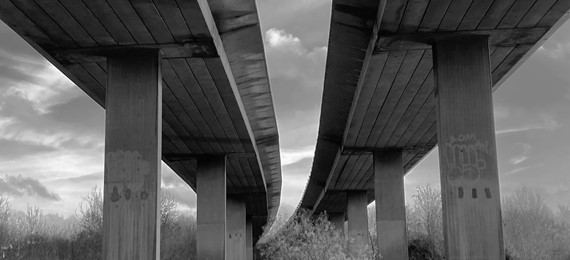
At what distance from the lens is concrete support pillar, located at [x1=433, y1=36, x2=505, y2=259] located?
469 inches

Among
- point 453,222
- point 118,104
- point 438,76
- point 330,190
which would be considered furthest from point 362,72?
point 330,190

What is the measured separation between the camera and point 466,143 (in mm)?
12102

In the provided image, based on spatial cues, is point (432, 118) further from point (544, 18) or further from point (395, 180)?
point (544, 18)

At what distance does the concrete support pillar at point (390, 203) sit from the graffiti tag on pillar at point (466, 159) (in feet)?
39.4

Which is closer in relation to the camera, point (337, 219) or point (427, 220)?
point (427, 220)

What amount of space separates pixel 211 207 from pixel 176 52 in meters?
12.0

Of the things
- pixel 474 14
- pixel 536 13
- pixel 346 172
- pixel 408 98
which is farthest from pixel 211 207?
pixel 536 13

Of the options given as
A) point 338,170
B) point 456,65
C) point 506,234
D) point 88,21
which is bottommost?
point 506,234

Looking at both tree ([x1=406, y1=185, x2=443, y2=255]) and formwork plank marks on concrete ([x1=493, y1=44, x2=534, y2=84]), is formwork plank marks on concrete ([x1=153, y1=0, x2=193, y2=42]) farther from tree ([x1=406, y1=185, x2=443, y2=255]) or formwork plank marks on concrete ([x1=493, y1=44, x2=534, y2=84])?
tree ([x1=406, y1=185, x2=443, y2=255])

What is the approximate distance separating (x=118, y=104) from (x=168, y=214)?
4107cm

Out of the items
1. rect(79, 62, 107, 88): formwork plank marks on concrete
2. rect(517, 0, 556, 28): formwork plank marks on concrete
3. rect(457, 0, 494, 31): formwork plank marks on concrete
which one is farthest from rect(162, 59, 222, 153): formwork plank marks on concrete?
rect(517, 0, 556, 28): formwork plank marks on concrete

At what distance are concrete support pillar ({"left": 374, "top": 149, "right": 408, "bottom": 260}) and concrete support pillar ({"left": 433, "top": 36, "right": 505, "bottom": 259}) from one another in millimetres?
11929

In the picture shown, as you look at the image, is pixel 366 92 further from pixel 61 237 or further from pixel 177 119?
pixel 61 237

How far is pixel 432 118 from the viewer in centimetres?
1962
